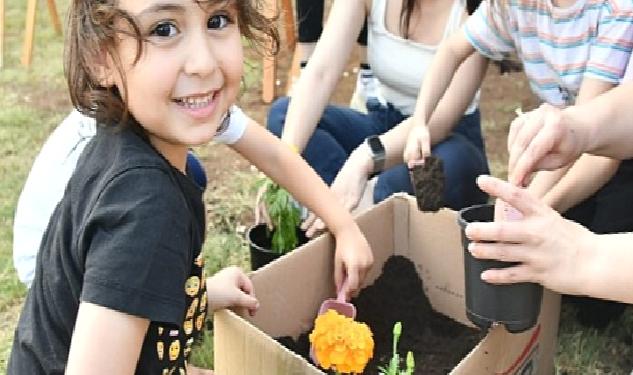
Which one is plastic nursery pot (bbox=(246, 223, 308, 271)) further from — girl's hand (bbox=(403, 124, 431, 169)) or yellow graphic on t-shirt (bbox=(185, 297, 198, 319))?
yellow graphic on t-shirt (bbox=(185, 297, 198, 319))

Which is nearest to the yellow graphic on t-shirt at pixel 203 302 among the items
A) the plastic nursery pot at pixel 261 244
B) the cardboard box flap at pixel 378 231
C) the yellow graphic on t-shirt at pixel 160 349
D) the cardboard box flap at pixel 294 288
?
the yellow graphic on t-shirt at pixel 160 349

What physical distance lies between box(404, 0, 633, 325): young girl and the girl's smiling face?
819mm

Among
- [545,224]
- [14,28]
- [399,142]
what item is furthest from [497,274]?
[14,28]

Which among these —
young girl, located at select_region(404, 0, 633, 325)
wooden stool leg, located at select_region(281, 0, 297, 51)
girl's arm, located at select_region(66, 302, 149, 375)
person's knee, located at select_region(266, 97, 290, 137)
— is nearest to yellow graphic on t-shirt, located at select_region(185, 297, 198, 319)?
girl's arm, located at select_region(66, 302, 149, 375)

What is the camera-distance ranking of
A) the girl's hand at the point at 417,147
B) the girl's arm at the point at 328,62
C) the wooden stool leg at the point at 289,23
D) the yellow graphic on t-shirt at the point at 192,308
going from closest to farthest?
the yellow graphic on t-shirt at the point at 192,308, the girl's hand at the point at 417,147, the girl's arm at the point at 328,62, the wooden stool leg at the point at 289,23

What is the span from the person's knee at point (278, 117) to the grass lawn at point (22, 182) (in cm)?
37

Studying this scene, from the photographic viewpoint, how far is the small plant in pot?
1978 millimetres

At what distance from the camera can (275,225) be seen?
202 cm

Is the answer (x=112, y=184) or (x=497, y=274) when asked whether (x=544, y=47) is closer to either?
(x=497, y=274)

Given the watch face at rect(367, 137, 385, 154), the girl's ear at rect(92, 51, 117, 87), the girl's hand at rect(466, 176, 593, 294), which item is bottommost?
the watch face at rect(367, 137, 385, 154)

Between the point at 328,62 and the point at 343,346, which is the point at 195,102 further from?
the point at 328,62

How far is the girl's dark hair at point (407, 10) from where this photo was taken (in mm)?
2172

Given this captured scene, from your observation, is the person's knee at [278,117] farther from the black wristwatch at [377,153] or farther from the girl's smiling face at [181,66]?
the girl's smiling face at [181,66]

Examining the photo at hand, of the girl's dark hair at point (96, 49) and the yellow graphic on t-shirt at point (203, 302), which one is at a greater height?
the girl's dark hair at point (96, 49)
